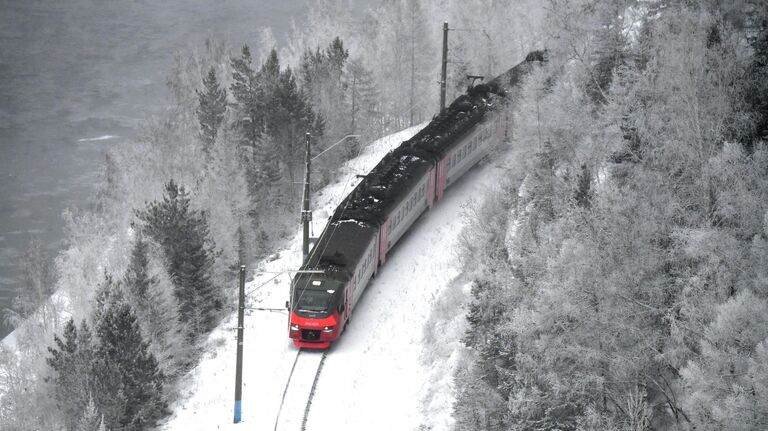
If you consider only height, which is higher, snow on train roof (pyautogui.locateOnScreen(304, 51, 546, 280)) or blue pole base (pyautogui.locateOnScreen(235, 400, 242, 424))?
snow on train roof (pyautogui.locateOnScreen(304, 51, 546, 280))

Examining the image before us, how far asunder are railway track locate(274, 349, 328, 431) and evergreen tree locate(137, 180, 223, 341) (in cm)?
889

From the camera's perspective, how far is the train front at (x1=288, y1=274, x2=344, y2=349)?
86.7ft

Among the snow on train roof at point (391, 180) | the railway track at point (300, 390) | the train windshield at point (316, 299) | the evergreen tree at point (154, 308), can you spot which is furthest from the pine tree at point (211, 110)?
the railway track at point (300, 390)

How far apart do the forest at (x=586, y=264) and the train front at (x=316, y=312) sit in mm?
4552

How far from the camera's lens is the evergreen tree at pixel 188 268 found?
34.9 meters

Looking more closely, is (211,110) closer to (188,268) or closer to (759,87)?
(188,268)

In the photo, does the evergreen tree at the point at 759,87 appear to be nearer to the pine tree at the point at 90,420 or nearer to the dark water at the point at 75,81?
the pine tree at the point at 90,420

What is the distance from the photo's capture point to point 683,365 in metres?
18.1

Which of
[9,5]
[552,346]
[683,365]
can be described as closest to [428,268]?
[552,346]

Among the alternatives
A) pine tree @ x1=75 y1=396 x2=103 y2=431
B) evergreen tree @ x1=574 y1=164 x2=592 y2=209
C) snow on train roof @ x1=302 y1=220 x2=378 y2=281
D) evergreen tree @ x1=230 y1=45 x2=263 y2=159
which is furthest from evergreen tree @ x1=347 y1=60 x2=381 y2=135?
evergreen tree @ x1=574 y1=164 x2=592 y2=209

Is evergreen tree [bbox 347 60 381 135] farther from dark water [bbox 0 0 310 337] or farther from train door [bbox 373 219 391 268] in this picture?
train door [bbox 373 219 391 268]

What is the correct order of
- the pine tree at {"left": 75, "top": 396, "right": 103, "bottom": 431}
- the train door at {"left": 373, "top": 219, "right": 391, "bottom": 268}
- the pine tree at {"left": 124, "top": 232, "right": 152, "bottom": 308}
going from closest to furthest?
the pine tree at {"left": 75, "top": 396, "right": 103, "bottom": 431}, the train door at {"left": 373, "top": 219, "right": 391, "bottom": 268}, the pine tree at {"left": 124, "top": 232, "right": 152, "bottom": 308}

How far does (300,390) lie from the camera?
82.4 feet

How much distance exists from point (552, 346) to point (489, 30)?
46563 mm
